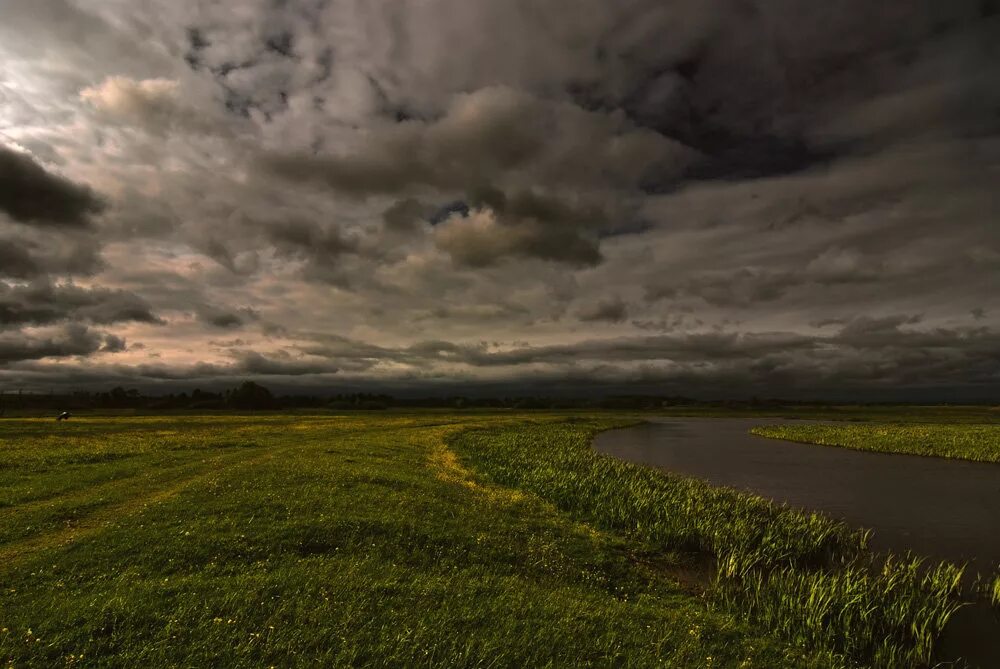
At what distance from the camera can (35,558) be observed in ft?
50.1

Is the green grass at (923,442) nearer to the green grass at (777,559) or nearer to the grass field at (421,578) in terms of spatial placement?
A: the green grass at (777,559)

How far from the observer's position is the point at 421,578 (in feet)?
50.2

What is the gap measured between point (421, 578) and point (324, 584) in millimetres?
2830

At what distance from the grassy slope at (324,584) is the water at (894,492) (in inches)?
401

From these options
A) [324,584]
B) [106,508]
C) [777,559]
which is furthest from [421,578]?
[106,508]

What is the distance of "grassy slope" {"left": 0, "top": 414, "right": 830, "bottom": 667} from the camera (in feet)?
35.9

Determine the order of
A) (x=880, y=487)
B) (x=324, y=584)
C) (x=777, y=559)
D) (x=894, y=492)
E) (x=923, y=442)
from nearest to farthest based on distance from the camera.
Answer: (x=324, y=584) → (x=777, y=559) → (x=894, y=492) → (x=880, y=487) → (x=923, y=442)

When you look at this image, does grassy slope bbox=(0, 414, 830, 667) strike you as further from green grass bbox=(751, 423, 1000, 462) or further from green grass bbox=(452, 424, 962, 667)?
green grass bbox=(751, 423, 1000, 462)

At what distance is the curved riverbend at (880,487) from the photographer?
26.4 m

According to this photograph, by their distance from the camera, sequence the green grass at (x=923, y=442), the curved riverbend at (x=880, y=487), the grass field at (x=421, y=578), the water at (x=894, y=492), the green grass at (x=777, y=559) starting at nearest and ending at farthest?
the grass field at (x=421, y=578) → the green grass at (x=777, y=559) → the water at (x=894, y=492) → the curved riverbend at (x=880, y=487) → the green grass at (x=923, y=442)

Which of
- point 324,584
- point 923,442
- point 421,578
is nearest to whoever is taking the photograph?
point 324,584

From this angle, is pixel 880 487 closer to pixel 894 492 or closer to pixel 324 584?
pixel 894 492

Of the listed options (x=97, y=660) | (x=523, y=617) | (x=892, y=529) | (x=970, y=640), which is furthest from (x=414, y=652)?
(x=892, y=529)

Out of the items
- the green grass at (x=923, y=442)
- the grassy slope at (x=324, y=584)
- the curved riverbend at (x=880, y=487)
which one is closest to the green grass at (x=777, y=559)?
the grassy slope at (x=324, y=584)
